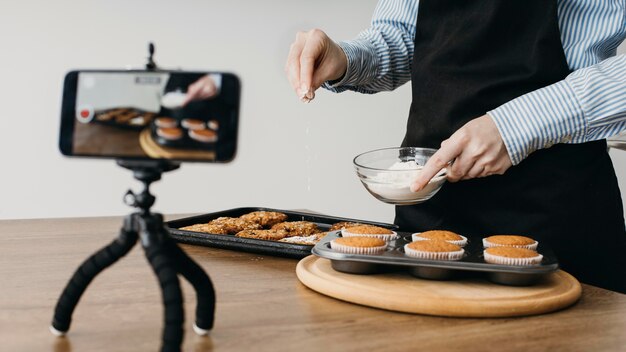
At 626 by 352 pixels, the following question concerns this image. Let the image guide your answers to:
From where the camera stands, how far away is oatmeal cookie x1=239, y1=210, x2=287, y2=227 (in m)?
1.41

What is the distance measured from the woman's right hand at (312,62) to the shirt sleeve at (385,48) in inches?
4.2

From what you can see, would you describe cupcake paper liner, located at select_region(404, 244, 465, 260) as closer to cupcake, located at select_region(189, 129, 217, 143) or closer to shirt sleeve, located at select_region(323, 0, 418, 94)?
cupcake, located at select_region(189, 129, 217, 143)

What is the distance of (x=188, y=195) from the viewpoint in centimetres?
309

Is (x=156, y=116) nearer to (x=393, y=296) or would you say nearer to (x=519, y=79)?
(x=393, y=296)

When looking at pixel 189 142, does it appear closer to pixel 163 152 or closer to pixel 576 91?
pixel 163 152

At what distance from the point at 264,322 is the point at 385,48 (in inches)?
39.2

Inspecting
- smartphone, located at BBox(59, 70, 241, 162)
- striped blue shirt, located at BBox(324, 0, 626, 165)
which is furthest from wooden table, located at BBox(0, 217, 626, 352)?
striped blue shirt, located at BBox(324, 0, 626, 165)

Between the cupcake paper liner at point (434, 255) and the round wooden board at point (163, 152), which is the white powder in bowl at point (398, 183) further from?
the round wooden board at point (163, 152)

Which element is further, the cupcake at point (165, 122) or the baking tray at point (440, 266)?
the baking tray at point (440, 266)

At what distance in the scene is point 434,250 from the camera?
0.92 meters

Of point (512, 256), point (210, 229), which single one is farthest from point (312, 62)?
point (512, 256)

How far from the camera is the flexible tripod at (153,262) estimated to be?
58 cm

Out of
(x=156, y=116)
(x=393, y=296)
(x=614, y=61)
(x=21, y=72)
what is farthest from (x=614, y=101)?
(x=21, y=72)

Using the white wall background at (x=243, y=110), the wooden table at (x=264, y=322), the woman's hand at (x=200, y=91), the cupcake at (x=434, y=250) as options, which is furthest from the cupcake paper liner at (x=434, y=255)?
the white wall background at (x=243, y=110)
